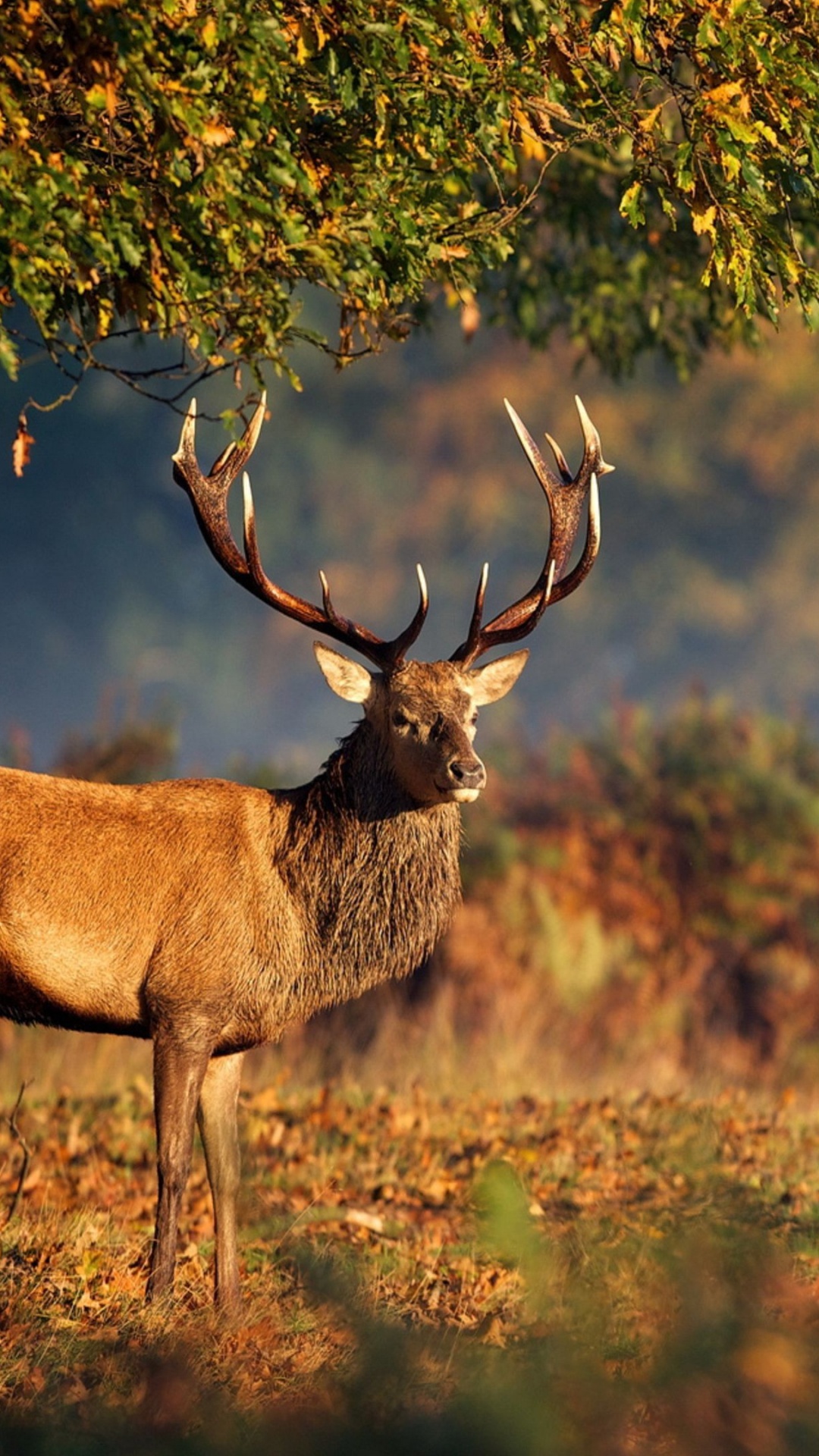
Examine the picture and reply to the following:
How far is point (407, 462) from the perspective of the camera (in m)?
53.6

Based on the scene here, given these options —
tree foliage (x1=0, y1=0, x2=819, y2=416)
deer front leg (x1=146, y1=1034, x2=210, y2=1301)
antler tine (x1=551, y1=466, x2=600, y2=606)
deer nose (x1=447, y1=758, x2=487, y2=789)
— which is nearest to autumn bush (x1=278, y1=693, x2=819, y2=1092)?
antler tine (x1=551, y1=466, x2=600, y2=606)

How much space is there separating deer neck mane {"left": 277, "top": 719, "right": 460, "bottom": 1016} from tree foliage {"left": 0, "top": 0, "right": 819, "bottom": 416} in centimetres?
166

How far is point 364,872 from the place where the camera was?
22.1 feet

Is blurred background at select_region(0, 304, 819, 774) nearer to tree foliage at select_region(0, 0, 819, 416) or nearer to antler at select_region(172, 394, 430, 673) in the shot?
antler at select_region(172, 394, 430, 673)

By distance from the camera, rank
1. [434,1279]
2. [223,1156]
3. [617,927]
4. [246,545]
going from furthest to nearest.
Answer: [617,927] < [246,545] < [434,1279] < [223,1156]

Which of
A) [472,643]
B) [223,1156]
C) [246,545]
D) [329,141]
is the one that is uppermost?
[329,141]

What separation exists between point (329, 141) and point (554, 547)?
1904mm

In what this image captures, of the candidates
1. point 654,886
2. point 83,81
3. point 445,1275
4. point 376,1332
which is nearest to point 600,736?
point 654,886

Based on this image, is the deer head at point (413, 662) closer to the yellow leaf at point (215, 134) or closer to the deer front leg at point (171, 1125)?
the yellow leaf at point (215, 134)

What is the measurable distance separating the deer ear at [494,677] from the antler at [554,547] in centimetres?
7

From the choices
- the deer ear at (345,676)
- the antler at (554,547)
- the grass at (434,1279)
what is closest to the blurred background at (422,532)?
the grass at (434,1279)

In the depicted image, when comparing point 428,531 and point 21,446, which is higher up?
point 428,531

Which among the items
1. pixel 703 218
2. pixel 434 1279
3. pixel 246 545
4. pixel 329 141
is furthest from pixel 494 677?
pixel 434 1279

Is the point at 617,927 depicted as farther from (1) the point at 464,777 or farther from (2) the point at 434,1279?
(1) the point at 464,777
